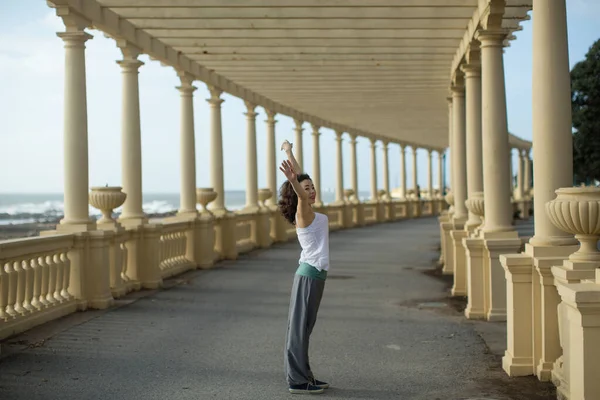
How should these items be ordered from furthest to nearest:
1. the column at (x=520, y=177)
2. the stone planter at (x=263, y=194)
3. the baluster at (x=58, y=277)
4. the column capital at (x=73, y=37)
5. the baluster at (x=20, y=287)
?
the column at (x=520, y=177) < the stone planter at (x=263, y=194) < the column capital at (x=73, y=37) < the baluster at (x=58, y=277) < the baluster at (x=20, y=287)

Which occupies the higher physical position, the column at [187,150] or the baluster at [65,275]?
the column at [187,150]

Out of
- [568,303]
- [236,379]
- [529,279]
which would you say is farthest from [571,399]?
[236,379]

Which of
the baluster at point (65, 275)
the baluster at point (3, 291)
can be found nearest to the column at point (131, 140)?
the baluster at point (65, 275)

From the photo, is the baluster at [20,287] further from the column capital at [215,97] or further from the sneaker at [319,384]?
the column capital at [215,97]

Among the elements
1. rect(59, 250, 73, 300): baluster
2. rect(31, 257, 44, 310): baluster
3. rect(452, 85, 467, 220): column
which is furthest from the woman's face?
rect(452, 85, 467, 220): column

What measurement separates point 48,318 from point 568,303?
7483 mm

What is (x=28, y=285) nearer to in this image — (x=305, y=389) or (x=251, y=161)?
(x=305, y=389)

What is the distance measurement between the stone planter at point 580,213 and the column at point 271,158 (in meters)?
20.9

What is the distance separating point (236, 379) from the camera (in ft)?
24.3

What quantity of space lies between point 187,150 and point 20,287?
8.88 m

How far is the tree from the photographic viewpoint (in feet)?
117

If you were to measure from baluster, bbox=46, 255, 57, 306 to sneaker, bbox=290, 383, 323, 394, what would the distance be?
17.7 feet

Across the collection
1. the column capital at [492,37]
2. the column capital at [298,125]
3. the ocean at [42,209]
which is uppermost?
the column capital at [298,125]

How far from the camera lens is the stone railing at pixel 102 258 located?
398 inches
